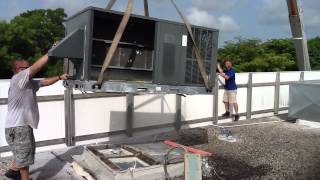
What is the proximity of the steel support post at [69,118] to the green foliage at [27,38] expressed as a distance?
2357 cm

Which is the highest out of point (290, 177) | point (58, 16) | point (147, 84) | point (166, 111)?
point (58, 16)

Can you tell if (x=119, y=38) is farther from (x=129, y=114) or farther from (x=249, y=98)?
(x=249, y=98)

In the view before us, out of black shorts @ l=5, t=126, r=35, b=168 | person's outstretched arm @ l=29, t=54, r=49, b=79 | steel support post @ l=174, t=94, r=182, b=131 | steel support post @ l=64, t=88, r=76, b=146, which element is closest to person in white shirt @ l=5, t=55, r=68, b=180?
black shorts @ l=5, t=126, r=35, b=168

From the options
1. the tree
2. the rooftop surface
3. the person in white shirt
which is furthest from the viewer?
the tree

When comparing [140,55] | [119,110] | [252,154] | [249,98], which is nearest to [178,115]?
[119,110]

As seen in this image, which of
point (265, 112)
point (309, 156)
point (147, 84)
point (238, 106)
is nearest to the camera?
point (147, 84)

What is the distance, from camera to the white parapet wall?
8.62 m

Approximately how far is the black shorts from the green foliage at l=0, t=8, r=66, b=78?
26361 millimetres

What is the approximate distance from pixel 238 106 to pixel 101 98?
5021 mm

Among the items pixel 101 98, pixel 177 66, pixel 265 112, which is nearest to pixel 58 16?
pixel 265 112

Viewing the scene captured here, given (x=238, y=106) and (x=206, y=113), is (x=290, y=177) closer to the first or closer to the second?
(x=206, y=113)

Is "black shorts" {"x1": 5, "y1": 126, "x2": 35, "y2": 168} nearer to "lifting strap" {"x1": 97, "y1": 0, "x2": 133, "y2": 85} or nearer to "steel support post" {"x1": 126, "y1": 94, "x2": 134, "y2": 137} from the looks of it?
"lifting strap" {"x1": 97, "y1": 0, "x2": 133, "y2": 85}

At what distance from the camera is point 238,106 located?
1307 cm

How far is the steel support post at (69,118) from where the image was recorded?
8828 millimetres
